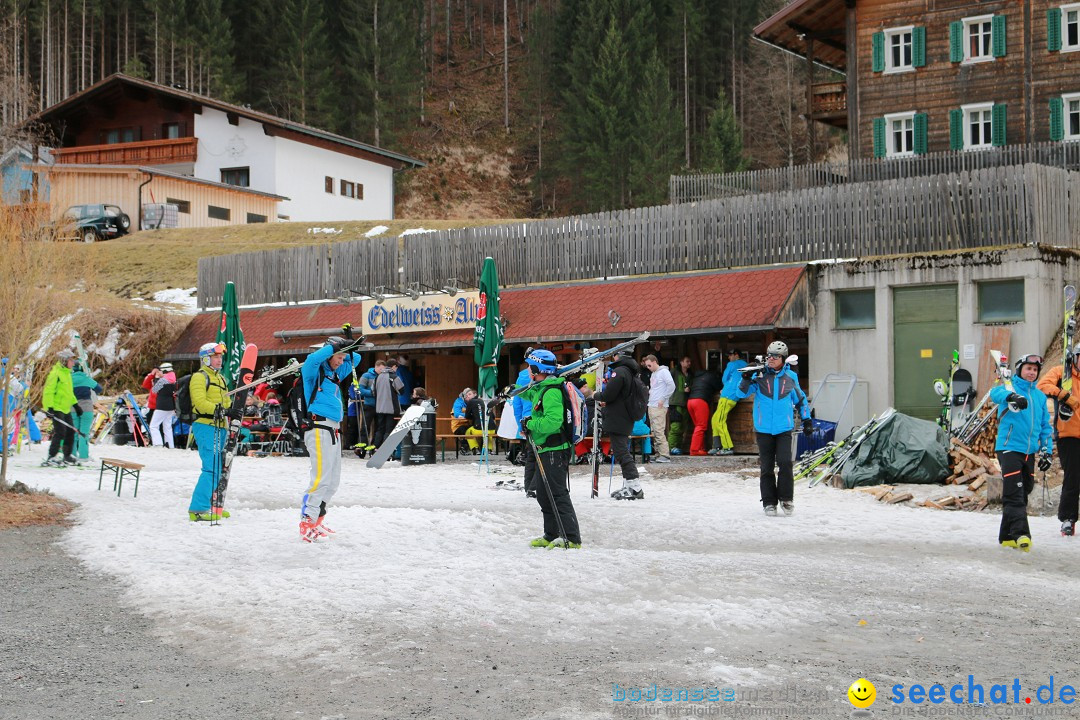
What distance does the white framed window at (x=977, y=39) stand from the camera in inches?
1347

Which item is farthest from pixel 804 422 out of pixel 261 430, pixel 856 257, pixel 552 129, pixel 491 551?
pixel 552 129

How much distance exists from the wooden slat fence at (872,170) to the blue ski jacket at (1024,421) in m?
19.6

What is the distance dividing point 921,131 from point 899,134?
2.51 ft

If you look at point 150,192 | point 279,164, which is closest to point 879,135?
point 279,164

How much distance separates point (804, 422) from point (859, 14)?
25.3 meters

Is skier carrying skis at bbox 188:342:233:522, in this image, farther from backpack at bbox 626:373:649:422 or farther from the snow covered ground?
backpack at bbox 626:373:649:422

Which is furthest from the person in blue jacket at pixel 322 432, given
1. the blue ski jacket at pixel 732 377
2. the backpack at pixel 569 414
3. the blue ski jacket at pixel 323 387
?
the blue ski jacket at pixel 732 377

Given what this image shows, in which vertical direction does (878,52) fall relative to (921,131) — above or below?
above

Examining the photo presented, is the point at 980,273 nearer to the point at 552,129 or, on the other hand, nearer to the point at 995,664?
the point at 995,664

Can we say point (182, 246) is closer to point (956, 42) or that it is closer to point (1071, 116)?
point (956, 42)

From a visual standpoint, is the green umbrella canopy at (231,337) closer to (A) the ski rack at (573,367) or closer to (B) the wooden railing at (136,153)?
(A) the ski rack at (573,367)

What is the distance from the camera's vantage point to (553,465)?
33.8 ft

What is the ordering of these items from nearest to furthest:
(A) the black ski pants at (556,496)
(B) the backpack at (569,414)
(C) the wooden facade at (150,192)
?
1. (A) the black ski pants at (556,496)
2. (B) the backpack at (569,414)
3. (C) the wooden facade at (150,192)

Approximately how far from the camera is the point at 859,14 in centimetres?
3566
